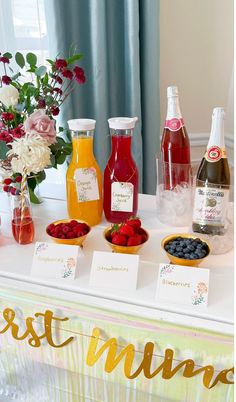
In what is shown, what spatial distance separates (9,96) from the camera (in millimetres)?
882

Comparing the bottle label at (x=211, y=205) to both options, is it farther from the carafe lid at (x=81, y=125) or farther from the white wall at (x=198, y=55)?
the white wall at (x=198, y=55)

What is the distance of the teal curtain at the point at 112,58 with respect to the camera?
52.7 inches

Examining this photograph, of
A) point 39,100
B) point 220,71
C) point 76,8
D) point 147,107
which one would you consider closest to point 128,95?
point 147,107

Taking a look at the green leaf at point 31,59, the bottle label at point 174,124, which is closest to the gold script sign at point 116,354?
the bottle label at point 174,124

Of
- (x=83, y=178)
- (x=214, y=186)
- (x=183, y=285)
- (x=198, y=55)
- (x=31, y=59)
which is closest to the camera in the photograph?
(x=183, y=285)

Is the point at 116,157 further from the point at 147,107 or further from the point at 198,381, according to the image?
the point at 147,107

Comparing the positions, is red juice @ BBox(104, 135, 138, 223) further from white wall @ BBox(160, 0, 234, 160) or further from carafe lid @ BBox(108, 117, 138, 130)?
white wall @ BBox(160, 0, 234, 160)

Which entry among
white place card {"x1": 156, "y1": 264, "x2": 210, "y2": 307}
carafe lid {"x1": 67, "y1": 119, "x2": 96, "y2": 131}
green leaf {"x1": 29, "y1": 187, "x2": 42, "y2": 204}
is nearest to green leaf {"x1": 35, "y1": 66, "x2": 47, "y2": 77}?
carafe lid {"x1": 67, "y1": 119, "x2": 96, "y2": 131}

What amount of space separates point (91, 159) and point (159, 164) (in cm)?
18

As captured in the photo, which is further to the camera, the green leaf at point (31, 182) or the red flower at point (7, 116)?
the green leaf at point (31, 182)

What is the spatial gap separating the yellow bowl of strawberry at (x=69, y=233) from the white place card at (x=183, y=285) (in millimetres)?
213

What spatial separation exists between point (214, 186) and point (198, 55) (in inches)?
41.6

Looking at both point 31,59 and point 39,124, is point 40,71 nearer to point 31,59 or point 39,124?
point 31,59

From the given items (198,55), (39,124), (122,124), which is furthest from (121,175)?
(198,55)
